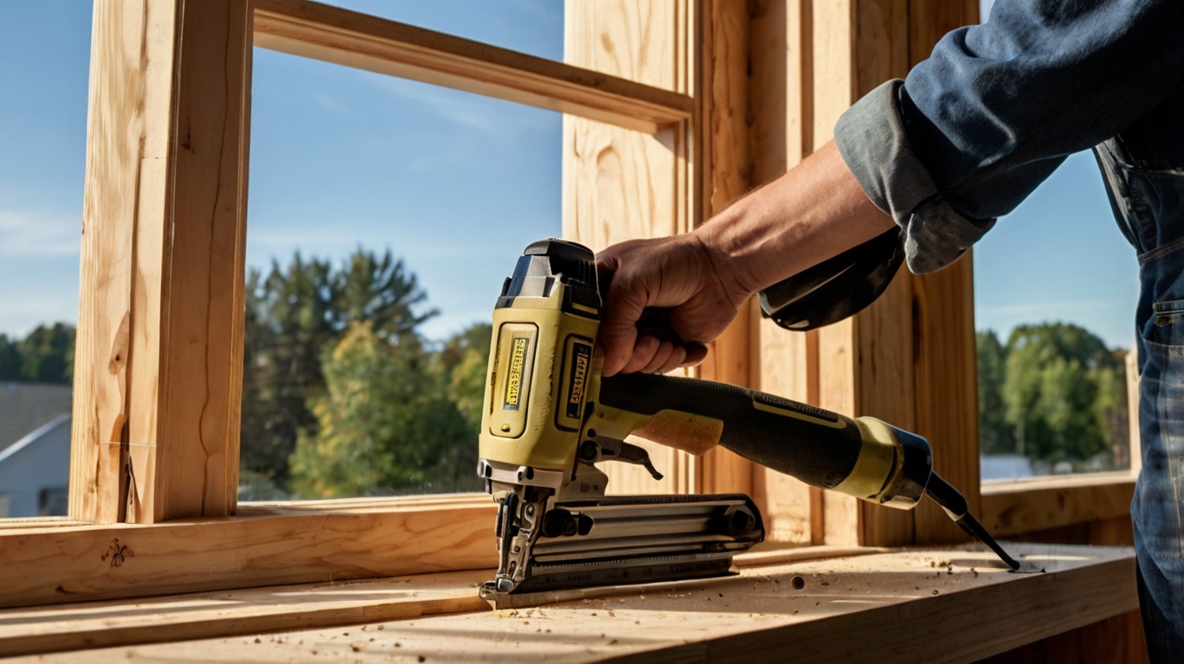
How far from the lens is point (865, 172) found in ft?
2.71

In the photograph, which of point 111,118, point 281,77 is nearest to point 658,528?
point 111,118

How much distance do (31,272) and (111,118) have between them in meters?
0.25

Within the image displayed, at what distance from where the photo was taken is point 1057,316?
9.64 ft

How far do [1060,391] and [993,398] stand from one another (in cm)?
78

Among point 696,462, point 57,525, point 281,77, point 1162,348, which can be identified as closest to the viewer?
point 1162,348

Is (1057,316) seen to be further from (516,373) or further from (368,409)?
(368,409)

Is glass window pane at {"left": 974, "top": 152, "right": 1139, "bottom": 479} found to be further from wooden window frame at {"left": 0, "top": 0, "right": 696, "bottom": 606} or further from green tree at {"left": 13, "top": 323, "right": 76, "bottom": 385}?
green tree at {"left": 13, "top": 323, "right": 76, "bottom": 385}

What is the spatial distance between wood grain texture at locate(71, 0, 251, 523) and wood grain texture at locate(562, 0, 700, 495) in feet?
2.25

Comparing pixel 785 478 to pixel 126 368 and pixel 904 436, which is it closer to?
pixel 904 436

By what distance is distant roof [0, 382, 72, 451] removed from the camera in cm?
118

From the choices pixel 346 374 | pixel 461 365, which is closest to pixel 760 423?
pixel 461 365

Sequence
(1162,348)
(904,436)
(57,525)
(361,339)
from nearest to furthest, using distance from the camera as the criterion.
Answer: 1. (1162,348)
2. (57,525)
3. (904,436)
4. (361,339)

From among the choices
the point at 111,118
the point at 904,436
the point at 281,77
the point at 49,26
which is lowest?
the point at 904,436

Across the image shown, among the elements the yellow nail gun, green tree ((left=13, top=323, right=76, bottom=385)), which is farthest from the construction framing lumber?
green tree ((left=13, top=323, right=76, bottom=385))
